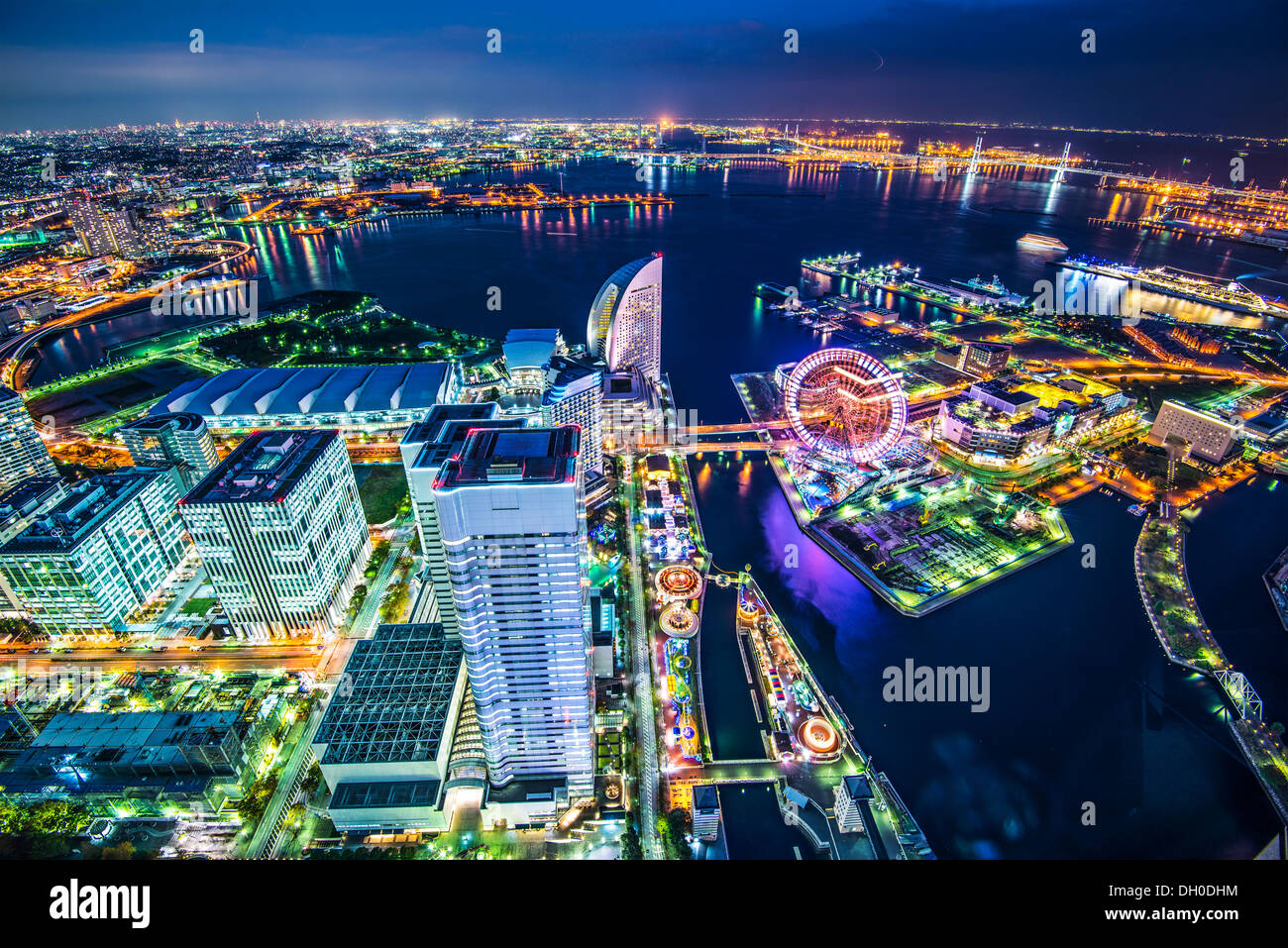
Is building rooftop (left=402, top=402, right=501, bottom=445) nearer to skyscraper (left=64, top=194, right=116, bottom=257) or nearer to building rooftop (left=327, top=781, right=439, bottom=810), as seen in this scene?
building rooftop (left=327, top=781, right=439, bottom=810)

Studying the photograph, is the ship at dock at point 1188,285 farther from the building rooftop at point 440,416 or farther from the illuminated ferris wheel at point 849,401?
the building rooftop at point 440,416

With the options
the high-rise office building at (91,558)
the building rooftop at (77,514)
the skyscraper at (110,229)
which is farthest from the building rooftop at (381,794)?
the skyscraper at (110,229)

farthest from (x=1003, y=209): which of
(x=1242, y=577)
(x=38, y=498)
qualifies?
(x=38, y=498)

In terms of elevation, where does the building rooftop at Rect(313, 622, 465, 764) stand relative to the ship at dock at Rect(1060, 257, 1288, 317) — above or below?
below

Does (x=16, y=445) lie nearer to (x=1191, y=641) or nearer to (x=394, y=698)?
(x=394, y=698)

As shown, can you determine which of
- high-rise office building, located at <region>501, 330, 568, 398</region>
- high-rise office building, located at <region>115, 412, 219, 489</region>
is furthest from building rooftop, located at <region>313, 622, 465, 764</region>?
high-rise office building, located at <region>501, 330, 568, 398</region>
